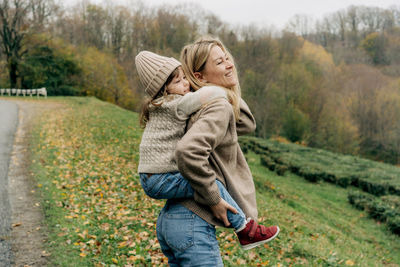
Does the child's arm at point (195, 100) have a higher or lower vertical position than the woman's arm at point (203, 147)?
higher

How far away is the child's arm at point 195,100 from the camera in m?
1.92

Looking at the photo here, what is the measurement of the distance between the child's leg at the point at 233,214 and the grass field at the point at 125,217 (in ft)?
10.9

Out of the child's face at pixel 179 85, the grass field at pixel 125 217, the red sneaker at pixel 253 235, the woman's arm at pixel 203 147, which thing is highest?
the child's face at pixel 179 85

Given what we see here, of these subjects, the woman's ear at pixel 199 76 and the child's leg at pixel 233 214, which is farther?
the woman's ear at pixel 199 76

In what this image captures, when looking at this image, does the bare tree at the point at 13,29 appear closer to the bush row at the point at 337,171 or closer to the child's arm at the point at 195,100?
the bush row at the point at 337,171

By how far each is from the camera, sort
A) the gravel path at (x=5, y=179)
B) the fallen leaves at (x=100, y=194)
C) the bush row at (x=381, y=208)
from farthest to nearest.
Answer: the bush row at (x=381, y=208) → the fallen leaves at (x=100, y=194) → the gravel path at (x=5, y=179)

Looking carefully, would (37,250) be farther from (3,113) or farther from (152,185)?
(3,113)

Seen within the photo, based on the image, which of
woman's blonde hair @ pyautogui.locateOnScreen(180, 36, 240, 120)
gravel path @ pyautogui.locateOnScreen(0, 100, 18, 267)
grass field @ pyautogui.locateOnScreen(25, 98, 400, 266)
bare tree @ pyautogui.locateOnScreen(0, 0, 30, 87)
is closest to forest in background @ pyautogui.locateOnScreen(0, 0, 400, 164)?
bare tree @ pyautogui.locateOnScreen(0, 0, 30, 87)

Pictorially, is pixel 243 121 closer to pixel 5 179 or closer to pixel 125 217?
pixel 125 217

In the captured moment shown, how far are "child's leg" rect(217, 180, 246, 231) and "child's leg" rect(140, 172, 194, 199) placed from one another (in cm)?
18

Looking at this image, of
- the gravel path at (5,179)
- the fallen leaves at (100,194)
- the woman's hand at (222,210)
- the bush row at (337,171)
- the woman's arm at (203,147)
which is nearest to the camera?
the woman's arm at (203,147)

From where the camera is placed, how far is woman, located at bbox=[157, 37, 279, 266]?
1.80m

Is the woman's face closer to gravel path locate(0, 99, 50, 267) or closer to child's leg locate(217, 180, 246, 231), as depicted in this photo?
child's leg locate(217, 180, 246, 231)

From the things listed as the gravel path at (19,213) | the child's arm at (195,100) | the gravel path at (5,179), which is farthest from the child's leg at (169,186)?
the gravel path at (5,179)
